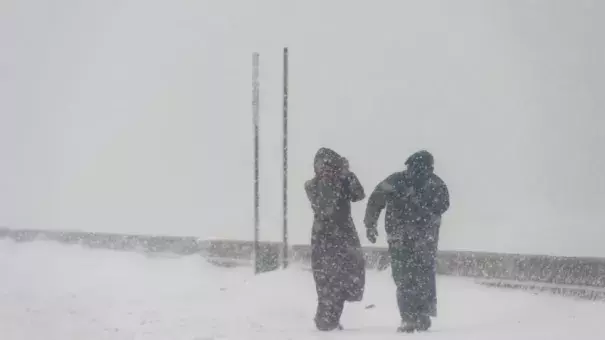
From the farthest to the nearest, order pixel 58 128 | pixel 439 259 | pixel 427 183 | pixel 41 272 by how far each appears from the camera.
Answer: pixel 58 128 → pixel 41 272 → pixel 439 259 → pixel 427 183

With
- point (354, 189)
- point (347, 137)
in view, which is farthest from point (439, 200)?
point (347, 137)

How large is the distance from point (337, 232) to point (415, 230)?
2.45 feet

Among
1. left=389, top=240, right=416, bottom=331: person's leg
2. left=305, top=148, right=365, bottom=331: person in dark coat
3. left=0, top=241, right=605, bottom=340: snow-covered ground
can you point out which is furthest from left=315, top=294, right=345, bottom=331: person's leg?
left=389, top=240, right=416, bottom=331: person's leg

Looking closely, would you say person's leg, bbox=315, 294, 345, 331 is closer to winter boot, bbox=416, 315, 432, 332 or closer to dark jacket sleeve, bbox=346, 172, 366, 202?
winter boot, bbox=416, 315, 432, 332

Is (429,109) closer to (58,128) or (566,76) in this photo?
(566,76)

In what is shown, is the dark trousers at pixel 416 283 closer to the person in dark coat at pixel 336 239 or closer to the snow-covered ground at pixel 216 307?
the snow-covered ground at pixel 216 307

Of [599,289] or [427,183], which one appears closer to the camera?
[427,183]

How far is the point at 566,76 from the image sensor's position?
2941cm

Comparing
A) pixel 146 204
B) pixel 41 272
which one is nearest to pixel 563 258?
pixel 41 272

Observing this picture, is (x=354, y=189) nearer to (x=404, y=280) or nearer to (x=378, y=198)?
(x=378, y=198)

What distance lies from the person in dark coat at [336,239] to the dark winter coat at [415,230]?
25cm

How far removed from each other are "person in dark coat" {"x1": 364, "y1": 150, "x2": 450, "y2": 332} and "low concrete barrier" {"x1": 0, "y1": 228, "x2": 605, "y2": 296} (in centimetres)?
356

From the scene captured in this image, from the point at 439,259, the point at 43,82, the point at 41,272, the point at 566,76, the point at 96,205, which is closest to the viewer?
the point at 439,259

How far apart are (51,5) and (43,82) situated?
6.44m
